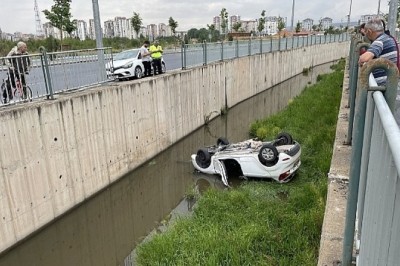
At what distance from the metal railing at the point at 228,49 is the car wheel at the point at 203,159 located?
5895mm

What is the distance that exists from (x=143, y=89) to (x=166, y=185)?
3197mm

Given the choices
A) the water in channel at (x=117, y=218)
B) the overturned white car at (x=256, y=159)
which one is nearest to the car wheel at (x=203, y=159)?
the overturned white car at (x=256, y=159)

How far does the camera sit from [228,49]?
1994 centimetres

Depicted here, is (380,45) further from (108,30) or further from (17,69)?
(108,30)

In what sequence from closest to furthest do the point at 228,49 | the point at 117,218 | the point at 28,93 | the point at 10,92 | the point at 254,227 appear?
the point at 254,227, the point at 10,92, the point at 28,93, the point at 117,218, the point at 228,49

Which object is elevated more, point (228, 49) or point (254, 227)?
point (228, 49)

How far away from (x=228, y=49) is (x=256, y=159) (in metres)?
12.0

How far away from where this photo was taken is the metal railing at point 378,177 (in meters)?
1.26

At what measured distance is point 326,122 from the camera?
1240cm

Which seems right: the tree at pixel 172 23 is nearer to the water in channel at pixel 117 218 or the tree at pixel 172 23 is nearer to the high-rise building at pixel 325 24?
the water in channel at pixel 117 218

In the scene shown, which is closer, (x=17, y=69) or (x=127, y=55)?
(x=17, y=69)

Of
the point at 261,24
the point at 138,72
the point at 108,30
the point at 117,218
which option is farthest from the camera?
the point at 108,30

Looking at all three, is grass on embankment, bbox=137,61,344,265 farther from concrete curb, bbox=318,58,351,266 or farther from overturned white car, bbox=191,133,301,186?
concrete curb, bbox=318,58,351,266

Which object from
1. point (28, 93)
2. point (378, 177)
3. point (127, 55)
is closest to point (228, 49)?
point (127, 55)
